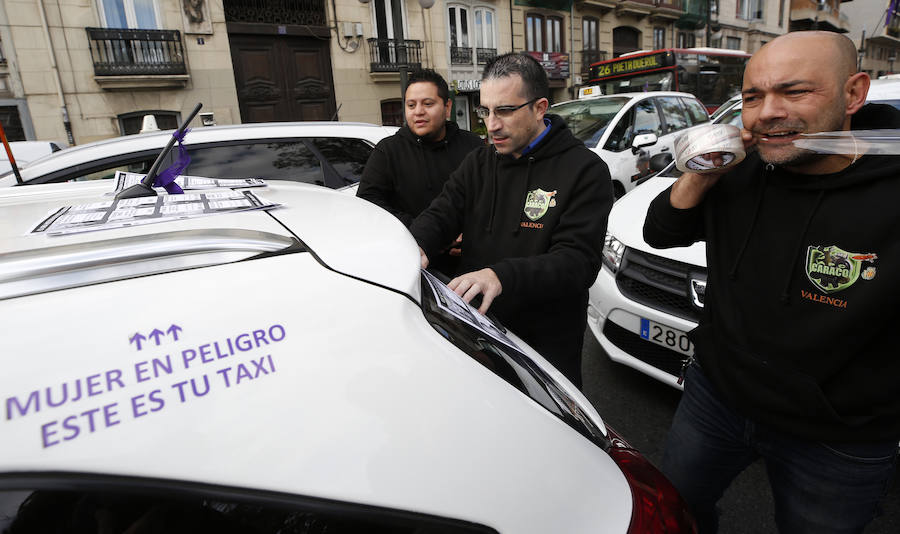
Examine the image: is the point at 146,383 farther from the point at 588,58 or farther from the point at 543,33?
the point at 588,58

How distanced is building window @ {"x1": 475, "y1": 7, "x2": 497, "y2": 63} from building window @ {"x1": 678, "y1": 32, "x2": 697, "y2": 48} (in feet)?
42.7

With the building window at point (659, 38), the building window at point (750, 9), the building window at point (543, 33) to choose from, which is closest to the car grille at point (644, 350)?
the building window at point (543, 33)

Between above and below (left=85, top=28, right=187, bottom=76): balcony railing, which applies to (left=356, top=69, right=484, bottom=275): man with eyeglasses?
below

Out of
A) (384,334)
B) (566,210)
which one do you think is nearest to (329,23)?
(566,210)

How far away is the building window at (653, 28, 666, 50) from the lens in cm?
2384

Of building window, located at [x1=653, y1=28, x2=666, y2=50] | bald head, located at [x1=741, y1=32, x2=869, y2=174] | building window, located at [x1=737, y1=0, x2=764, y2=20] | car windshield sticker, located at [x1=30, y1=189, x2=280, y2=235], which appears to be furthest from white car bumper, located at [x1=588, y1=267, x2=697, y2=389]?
building window, located at [x1=737, y1=0, x2=764, y2=20]

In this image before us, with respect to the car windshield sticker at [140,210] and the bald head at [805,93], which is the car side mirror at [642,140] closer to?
the bald head at [805,93]

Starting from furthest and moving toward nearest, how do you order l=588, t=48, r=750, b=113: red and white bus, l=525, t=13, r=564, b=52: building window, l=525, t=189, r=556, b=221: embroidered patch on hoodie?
l=525, t=13, r=564, b=52: building window → l=588, t=48, r=750, b=113: red and white bus → l=525, t=189, r=556, b=221: embroidered patch on hoodie

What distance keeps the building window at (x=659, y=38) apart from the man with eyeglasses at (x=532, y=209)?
25.9 m

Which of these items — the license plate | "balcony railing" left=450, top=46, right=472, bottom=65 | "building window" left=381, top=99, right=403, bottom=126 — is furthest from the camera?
"balcony railing" left=450, top=46, right=472, bottom=65

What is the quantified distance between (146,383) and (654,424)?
2.45 m

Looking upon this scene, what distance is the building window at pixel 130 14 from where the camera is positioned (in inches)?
432

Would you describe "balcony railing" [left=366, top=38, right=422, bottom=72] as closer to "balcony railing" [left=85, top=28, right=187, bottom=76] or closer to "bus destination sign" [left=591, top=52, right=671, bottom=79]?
"balcony railing" [left=85, top=28, right=187, bottom=76]

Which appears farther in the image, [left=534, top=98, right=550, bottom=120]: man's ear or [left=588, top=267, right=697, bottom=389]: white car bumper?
[left=588, top=267, right=697, bottom=389]: white car bumper
